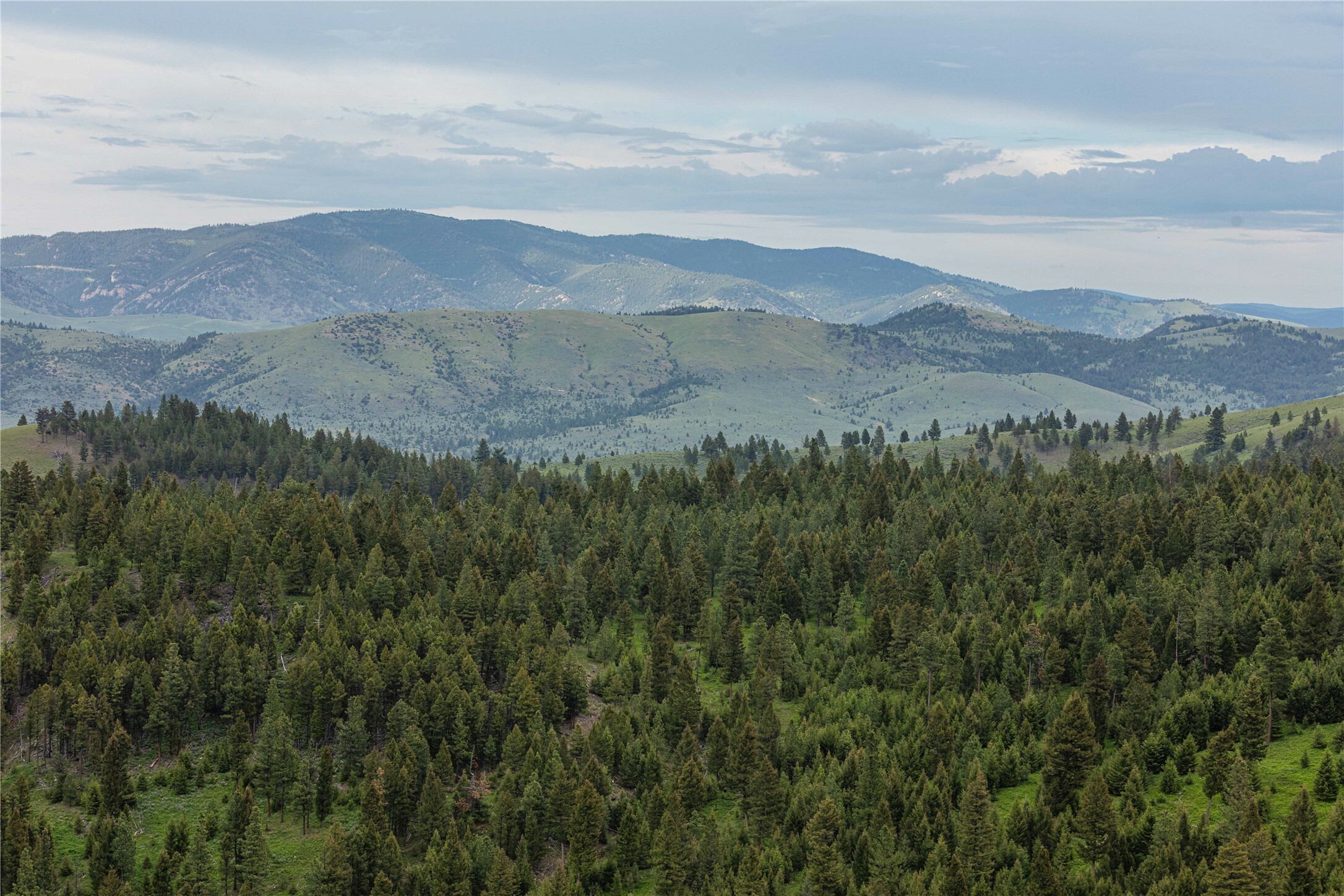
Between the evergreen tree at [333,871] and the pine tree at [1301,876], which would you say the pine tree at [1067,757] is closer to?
the pine tree at [1301,876]

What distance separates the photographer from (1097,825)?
10181cm

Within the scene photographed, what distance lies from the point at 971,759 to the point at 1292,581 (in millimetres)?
61526

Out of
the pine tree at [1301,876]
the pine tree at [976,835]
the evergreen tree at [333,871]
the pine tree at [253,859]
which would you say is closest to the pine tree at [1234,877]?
the pine tree at [1301,876]

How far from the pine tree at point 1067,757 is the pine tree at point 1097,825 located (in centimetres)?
1013

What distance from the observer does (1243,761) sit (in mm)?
102688

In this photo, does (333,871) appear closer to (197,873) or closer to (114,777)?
(197,873)

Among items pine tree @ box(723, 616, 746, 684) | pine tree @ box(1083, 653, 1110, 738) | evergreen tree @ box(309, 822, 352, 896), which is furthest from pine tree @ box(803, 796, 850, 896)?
pine tree @ box(723, 616, 746, 684)

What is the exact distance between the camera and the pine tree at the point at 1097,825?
100812 mm

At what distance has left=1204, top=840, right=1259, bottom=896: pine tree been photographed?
284ft

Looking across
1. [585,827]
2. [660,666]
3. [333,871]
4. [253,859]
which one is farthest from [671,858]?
[660,666]

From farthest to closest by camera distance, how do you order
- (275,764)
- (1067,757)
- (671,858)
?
(275,764)
(1067,757)
(671,858)

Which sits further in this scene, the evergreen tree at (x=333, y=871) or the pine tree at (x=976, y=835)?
the evergreen tree at (x=333, y=871)

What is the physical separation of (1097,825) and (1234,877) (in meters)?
15.3

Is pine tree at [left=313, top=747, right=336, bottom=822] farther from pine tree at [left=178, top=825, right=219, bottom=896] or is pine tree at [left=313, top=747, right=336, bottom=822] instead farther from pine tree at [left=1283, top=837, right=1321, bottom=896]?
pine tree at [left=1283, top=837, right=1321, bottom=896]
